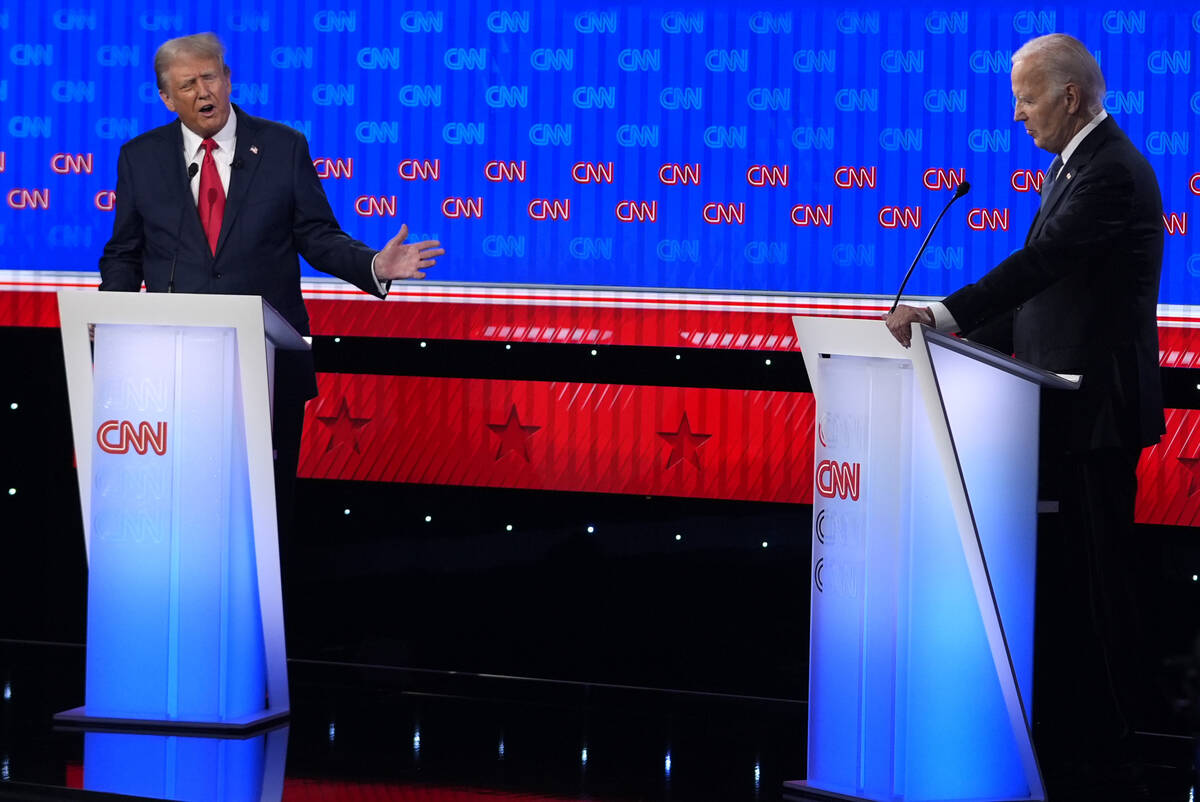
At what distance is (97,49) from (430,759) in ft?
8.35

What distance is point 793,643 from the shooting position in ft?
14.3

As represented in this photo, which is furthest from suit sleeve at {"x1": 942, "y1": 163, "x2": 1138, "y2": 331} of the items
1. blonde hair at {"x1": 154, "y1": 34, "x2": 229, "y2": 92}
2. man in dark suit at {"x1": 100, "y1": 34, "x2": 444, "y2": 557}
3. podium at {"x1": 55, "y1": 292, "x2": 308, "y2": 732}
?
blonde hair at {"x1": 154, "y1": 34, "x2": 229, "y2": 92}

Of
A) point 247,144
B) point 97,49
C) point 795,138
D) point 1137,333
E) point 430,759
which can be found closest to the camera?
point 1137,333

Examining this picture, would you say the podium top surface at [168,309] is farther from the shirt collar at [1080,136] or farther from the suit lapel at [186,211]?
the shirt collar at [1080,136]

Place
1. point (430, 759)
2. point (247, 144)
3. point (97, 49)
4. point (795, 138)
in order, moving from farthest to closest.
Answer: point (97, 49), point (795, 138), point (247, 144), point (430, 759)

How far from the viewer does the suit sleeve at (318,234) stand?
12.1ft

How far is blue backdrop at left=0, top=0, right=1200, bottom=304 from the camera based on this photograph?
4258 mm

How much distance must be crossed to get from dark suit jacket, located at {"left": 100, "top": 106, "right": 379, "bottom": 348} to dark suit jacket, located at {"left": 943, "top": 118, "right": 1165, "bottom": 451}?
1.57 m

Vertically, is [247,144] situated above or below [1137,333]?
above

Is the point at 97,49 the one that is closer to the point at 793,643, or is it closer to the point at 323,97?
the point at 323,97

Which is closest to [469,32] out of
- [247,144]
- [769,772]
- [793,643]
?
[247,144]

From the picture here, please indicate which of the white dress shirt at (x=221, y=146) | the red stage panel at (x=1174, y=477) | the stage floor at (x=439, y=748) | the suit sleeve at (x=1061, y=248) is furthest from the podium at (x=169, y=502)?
the red stage panel at (x=1174, y=477)

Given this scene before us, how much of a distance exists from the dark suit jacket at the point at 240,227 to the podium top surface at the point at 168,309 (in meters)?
0.36

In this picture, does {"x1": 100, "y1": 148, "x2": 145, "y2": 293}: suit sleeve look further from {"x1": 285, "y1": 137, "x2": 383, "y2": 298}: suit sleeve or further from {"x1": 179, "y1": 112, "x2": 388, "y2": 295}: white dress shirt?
{"x1": 285, "y1": 137, "x2": 383, "y2": 298}: suit sleeve
